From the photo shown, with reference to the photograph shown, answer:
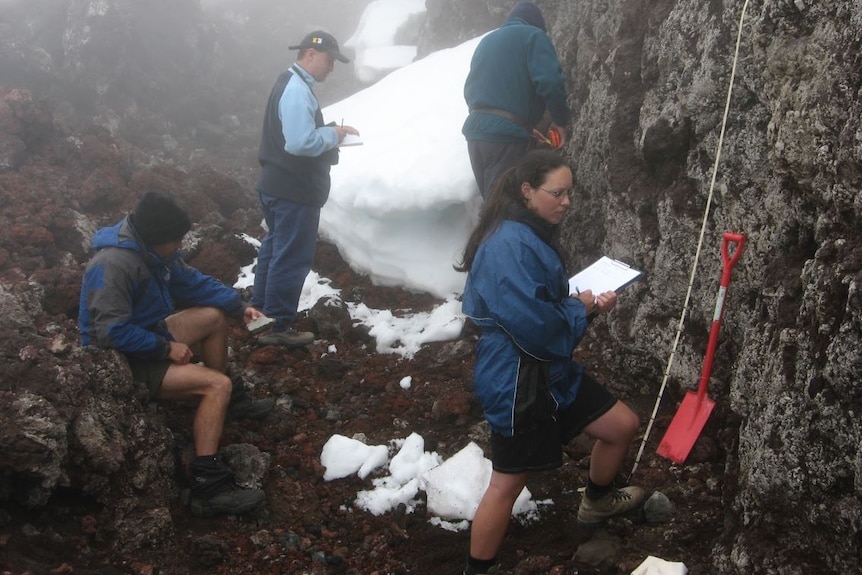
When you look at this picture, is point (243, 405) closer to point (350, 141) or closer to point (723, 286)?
point (350, 141)

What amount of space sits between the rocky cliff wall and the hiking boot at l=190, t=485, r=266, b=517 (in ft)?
8.25

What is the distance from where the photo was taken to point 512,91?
5555mm

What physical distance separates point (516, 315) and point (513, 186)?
64 centimetres

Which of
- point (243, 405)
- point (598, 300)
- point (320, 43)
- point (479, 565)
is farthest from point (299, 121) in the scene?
point (479, 565)

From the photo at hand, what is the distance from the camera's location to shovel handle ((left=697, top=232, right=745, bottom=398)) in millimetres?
3855

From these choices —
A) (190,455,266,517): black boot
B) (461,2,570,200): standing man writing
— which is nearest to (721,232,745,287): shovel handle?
(461,2,570,200): standing man writing

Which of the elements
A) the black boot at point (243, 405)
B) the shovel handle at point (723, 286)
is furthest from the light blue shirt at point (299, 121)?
the shovel handle at point (723, 286)

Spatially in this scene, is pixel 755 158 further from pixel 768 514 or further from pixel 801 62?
pixel 768 514

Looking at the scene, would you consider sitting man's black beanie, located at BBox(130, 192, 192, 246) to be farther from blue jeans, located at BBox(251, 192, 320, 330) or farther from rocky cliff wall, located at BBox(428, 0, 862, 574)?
rocky cliff wall, located at BBox(428, 0, 862, 574)

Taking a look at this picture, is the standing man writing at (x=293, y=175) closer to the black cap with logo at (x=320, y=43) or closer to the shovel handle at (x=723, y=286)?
the black cap with logo at (x=320, y=43)

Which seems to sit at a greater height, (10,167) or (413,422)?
(10,167)

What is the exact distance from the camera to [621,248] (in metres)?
5.29

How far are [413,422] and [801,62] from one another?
325cm

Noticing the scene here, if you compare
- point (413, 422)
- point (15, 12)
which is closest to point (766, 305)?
point (413, 422)
